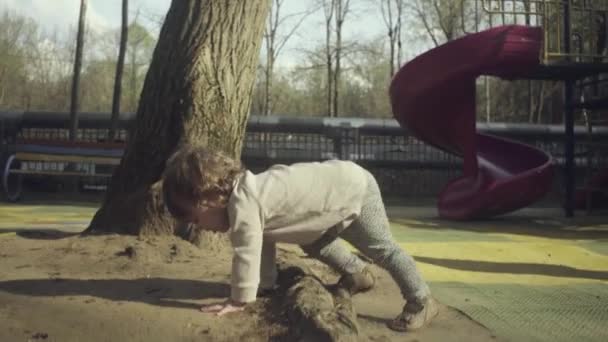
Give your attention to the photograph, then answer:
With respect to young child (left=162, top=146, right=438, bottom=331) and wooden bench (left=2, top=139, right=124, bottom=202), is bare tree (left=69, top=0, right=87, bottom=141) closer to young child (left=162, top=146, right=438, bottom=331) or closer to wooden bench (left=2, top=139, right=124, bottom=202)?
wooden bench (left=2, top=139, right=124, bottom=202)

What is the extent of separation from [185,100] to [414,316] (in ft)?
6.37

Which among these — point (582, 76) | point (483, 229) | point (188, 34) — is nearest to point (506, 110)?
point (582, 76)

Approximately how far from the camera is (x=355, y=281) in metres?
3.14

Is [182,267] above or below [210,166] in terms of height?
below

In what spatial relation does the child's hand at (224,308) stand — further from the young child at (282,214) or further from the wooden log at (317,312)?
the wooden log at (317,312)

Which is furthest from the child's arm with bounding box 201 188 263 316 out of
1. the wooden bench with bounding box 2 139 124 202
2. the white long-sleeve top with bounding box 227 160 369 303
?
the wooden bench with bounding box 2 139 124 202

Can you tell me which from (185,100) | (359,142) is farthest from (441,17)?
(185,100)

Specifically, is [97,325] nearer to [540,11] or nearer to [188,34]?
[188,34]

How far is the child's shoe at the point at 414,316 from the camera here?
278 cm

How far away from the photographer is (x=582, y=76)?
893cm

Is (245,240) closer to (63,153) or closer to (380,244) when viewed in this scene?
(380,244)

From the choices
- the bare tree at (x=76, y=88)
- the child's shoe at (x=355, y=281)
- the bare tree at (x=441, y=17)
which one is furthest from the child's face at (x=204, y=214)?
the bare tree at (x=441, y=17)

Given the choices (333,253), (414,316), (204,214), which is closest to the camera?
(204,214)

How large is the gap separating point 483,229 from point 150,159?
494 cm
